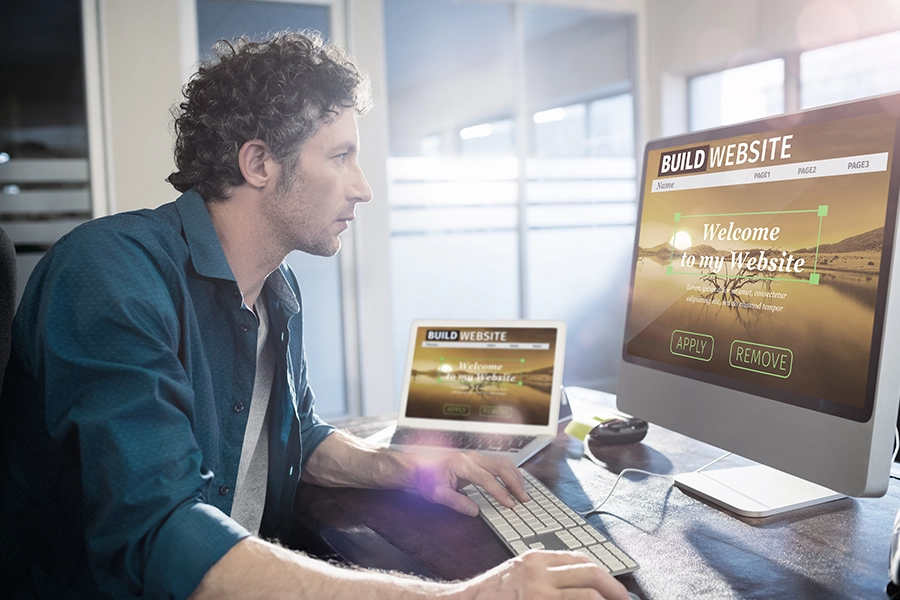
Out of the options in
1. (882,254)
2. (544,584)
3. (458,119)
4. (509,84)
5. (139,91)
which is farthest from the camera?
(509,84)

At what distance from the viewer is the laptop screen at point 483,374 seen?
1302mm

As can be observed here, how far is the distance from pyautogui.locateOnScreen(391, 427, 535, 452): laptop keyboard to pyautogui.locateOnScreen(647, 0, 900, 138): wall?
318cm

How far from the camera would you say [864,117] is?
87 centimetres

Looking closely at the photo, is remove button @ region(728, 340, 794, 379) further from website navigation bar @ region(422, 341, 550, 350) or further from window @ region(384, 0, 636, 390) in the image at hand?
window @ region(384, 0, 636, 390)

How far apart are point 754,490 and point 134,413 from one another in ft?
2.68

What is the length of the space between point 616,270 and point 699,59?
1338 mm

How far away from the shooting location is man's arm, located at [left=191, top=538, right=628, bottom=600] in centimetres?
69

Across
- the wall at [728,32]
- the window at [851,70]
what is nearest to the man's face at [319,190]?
the window at [851,70]

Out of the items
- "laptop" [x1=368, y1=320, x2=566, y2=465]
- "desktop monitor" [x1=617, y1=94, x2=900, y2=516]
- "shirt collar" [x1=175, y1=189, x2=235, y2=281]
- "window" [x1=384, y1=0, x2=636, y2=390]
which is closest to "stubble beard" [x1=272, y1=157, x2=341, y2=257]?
"shirt collar" [x1=175, y1=189, x2=235, y2=281]

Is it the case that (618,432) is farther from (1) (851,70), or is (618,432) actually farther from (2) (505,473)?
(1) (851,70)

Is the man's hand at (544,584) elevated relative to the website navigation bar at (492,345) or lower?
lower

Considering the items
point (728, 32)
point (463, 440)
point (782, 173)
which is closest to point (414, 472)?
point (463, 440)

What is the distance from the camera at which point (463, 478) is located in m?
1.04

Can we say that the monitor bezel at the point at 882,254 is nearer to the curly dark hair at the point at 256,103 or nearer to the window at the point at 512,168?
the curly dark hair at the point at 256,103
